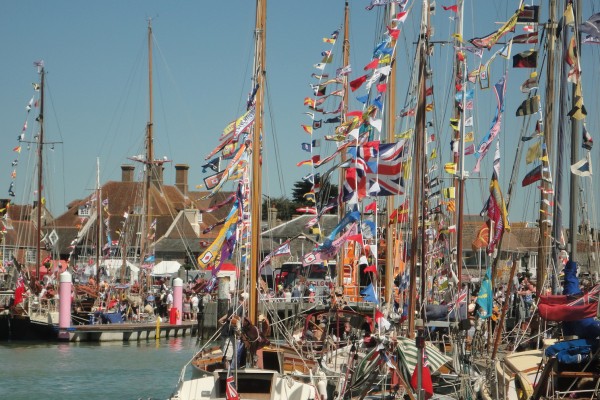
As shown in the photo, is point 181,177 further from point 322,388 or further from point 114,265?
point 322,388

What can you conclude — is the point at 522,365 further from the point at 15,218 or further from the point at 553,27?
the point at 15,218

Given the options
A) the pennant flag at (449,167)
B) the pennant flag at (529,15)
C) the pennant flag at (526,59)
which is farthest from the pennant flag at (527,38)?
the pennant flag at (449,167)

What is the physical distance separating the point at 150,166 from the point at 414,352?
3920 centimetres

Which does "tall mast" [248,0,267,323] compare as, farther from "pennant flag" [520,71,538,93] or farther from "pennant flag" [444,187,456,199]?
"pennant flag" [444,187,456,199]

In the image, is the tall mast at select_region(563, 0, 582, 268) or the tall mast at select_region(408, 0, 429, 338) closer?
the tall mast at select_region(408, 0, 429, 338)

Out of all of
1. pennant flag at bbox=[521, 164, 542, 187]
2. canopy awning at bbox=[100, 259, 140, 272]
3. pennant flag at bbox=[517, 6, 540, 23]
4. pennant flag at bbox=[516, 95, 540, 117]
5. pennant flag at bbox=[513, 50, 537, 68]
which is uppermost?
pennant flag at bbox=[517, 6, 540, 23]

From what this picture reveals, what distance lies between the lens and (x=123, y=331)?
51906 millimetres

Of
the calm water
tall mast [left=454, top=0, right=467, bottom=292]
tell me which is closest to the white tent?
the calm water

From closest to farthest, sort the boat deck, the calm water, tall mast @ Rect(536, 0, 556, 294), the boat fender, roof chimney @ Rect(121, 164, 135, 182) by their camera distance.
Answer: the boat fender
tall mast @ Rect(536, 0, 556, 294)
the calm water
the boat deck
roof chimney @ Rect(121, 164, 135, 182)

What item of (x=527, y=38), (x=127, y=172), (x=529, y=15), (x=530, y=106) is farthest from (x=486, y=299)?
(x=127, y=172)

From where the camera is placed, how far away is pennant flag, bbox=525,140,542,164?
24719 mm

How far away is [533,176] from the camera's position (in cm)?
2547

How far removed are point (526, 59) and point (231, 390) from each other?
10199 mm

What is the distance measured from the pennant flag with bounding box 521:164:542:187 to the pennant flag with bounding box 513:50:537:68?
236cm
